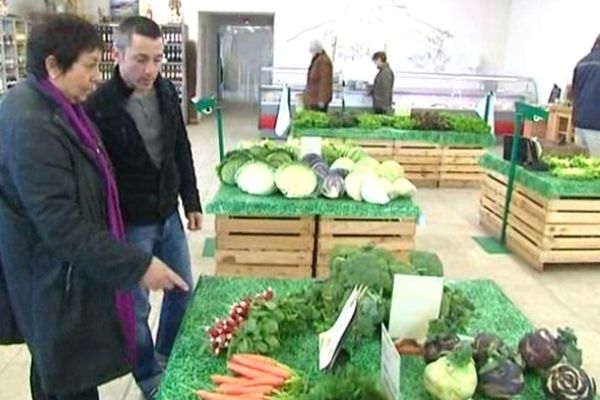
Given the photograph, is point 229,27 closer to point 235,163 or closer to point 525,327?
point 235,163

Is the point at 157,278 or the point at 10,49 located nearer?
the point at 157,278

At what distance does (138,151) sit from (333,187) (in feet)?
4.50

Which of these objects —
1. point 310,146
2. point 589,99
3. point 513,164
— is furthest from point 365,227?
point 589,99

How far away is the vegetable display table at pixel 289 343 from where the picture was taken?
4.93ft

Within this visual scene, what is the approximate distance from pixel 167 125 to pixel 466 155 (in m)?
5.52

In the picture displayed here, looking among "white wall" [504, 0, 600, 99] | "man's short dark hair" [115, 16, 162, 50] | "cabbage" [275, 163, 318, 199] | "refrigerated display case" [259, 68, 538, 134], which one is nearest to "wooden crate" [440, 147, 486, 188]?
"refrigerated display case" [259, 68, 538, 134]

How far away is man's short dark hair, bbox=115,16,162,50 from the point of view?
210 centimetres

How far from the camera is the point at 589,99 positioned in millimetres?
4973

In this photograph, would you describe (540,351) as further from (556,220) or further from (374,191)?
(556,220)

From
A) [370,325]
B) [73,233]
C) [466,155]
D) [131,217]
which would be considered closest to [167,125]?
[131,217]

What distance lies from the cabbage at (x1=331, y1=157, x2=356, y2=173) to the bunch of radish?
1914 mm

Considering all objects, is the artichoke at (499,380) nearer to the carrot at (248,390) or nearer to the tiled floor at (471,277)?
the carrot at (248,390)

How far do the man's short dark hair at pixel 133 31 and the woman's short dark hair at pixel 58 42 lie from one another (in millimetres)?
476

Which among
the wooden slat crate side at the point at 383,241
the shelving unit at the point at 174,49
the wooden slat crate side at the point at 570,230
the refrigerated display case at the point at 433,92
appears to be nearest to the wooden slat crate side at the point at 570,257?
the wooden slat crate side at the point at 570,230
